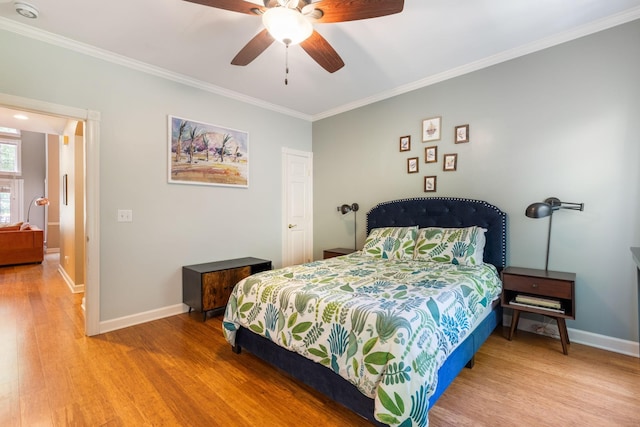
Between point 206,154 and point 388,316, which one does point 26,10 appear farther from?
point 388,316

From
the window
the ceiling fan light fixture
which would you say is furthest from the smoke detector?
the window

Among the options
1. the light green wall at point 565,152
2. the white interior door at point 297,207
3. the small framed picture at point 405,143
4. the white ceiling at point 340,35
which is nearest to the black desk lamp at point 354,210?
the white interior door at point 297,207

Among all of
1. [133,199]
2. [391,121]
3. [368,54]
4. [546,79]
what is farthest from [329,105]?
[133,199]

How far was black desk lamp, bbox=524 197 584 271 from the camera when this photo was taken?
2.53 meters

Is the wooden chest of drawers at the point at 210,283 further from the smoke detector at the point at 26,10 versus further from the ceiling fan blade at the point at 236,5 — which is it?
the smoke detector at the point at 26,10

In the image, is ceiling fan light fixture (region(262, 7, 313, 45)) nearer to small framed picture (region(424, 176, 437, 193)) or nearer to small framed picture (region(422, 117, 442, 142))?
small framed picture (region(422, 117, 442, 142))

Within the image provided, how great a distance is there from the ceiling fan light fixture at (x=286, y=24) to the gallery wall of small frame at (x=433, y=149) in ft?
7.13

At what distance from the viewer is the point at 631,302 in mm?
2395

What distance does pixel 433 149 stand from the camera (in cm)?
351

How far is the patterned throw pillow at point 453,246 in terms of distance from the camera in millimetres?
2799

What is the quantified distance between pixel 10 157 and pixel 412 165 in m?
10.7

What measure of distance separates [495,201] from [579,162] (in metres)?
0.75

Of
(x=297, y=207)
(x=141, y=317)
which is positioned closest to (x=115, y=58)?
(x=141, y=317)

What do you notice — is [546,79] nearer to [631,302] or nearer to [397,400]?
[631,302]
